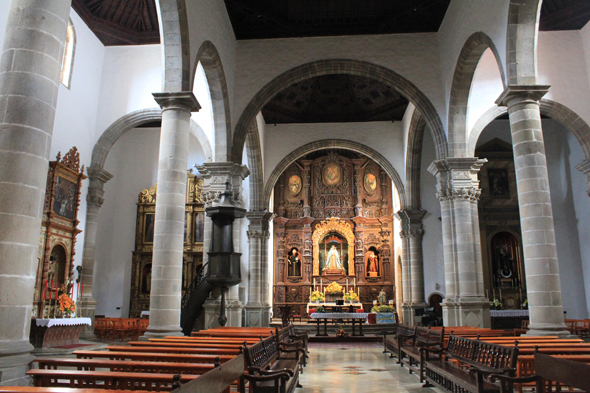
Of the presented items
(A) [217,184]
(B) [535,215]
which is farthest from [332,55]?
(B) [535,215]

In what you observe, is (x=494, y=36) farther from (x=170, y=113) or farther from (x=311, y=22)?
(x=170, y=113)

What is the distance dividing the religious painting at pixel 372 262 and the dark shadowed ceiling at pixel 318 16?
13429mm

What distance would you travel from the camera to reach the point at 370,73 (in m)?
14.5

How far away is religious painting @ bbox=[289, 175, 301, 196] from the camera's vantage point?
85.6 ft

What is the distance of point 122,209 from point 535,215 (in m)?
16.9

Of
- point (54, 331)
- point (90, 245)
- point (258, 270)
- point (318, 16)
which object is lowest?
point (54, 331)

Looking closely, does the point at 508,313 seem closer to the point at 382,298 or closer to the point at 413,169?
the point at 413,169

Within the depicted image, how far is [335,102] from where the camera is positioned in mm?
19266

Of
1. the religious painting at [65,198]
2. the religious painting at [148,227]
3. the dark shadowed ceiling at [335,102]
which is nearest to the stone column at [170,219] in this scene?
the religious painting at [65,198]

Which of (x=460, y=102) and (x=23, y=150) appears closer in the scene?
(x=23, y=150)

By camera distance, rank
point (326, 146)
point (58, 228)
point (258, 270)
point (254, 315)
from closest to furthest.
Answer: point (58, 228) → point (254, 315) → point (258, 270) → point (326, 146)

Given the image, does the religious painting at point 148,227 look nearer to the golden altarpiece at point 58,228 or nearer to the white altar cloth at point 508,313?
the golden altarpiece at point 58,228

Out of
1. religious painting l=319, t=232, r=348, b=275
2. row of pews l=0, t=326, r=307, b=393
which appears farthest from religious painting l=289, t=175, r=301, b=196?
row of pews l=0, t=326, r=307, b=393

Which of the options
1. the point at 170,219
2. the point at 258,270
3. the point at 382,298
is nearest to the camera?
the point at 170,219
